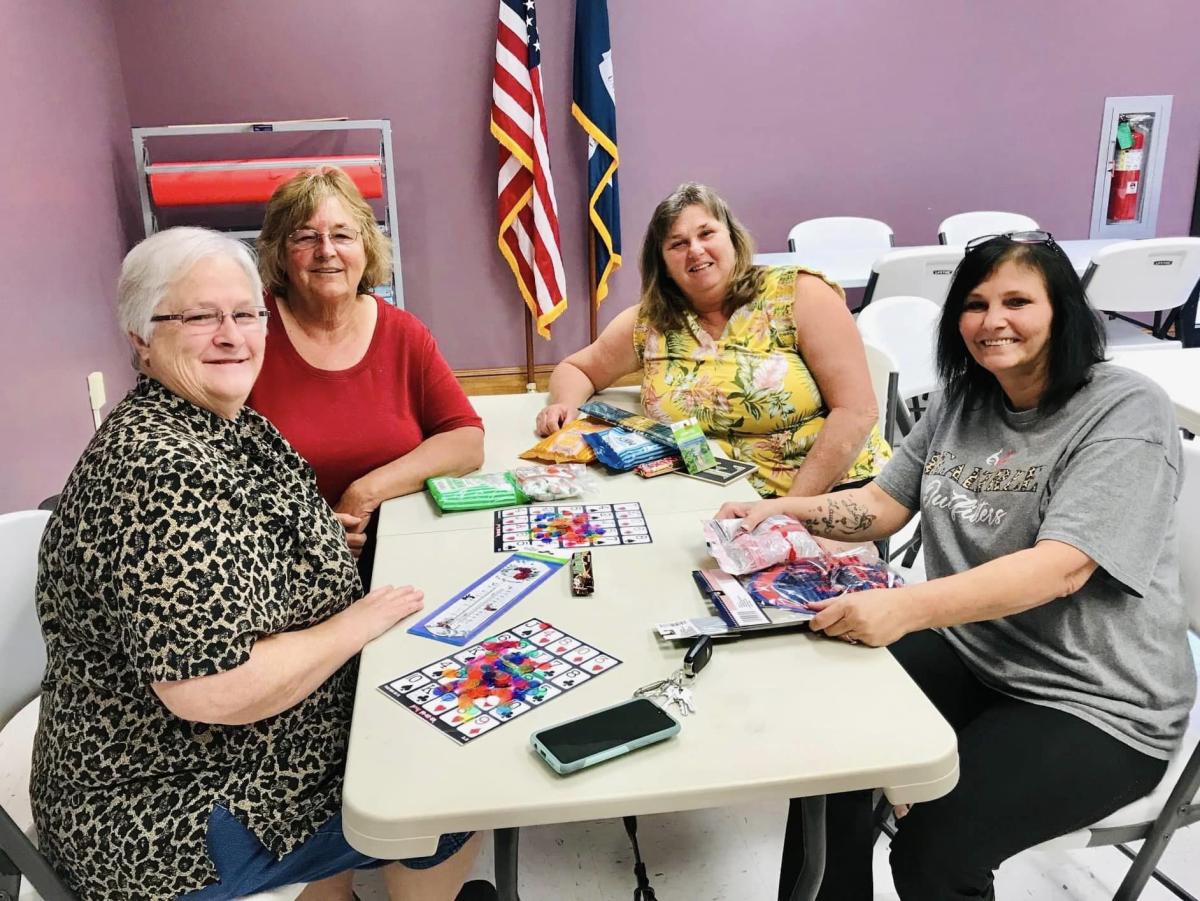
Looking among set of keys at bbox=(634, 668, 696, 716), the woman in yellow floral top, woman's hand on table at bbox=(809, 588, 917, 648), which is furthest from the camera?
the woman in yellow floral top

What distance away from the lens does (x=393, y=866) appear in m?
1.34

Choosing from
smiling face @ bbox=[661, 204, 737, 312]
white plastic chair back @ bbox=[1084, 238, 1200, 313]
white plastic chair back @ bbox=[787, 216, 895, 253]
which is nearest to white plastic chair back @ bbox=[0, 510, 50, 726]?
smiling face @ bbox=[661, 204, 737, 312]

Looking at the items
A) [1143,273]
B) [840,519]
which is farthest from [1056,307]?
[1143,273]

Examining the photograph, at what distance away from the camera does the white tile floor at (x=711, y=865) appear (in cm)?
175

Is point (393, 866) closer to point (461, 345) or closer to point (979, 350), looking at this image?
point (979, 350)

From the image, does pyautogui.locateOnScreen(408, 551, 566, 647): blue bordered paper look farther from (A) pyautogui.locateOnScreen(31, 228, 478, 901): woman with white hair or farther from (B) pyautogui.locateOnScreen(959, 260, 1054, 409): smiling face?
(B) pyautogui.locateOnScreen(959, 260, 1054, 409): smiling face

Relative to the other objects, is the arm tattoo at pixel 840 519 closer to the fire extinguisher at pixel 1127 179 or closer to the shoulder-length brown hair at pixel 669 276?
the shoulder-length brown hair at pixel 669 276

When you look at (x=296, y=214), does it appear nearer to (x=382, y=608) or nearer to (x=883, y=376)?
A: (x=382, y=608)

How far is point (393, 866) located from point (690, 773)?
1.85ft

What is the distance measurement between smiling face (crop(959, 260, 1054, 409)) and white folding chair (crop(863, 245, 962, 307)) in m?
2.41

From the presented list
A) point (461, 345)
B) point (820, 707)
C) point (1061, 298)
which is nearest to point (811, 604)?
point (820, 707)

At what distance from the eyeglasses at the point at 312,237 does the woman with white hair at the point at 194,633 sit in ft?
1.89

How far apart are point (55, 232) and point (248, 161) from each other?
108 centimetres

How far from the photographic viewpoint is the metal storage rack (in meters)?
4.08
